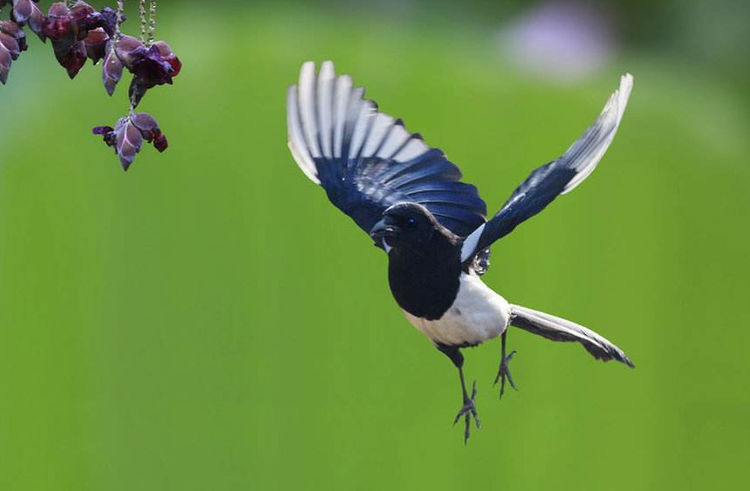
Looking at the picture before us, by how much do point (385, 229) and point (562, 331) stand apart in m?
0.47

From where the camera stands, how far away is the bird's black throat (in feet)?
6.56

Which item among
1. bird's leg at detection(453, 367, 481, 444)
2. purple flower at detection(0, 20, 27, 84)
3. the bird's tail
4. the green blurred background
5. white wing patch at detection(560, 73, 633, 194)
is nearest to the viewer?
purple flower at detection(0, 20, 27, 84)

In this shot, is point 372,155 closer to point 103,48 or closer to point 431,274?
point 431,274

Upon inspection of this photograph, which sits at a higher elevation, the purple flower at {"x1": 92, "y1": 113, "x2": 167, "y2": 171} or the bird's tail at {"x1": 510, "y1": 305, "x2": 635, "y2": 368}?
the purple flower at {"x1": 92, "y1": 113, "x2": 167, "y2": 171}

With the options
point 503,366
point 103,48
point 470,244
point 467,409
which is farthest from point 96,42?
point 467,409

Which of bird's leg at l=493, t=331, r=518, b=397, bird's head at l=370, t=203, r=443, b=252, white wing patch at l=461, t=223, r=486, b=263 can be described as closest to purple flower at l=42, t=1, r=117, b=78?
bird's head at l=370, t=203, r=443, b=252

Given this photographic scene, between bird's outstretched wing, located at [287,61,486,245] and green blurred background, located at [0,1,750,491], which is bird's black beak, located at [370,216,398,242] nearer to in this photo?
bird's outstretched wing, located at [287,61,486,245]

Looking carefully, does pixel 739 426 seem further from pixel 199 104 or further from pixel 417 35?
pixel 199 104

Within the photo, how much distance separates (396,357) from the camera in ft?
8.57

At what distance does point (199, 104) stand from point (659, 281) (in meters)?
1.04

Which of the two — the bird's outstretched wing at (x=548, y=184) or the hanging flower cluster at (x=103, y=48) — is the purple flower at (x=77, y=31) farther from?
the bird's outstretched wing at (x=548, y=184)

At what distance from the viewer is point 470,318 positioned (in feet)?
6.80

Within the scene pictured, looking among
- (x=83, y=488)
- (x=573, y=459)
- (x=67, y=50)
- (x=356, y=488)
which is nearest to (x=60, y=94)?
(x=83, y=488)

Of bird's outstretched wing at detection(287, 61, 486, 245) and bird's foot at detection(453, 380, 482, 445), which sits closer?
bird's outstretched wing at detection(287, 61, 486, 245)
